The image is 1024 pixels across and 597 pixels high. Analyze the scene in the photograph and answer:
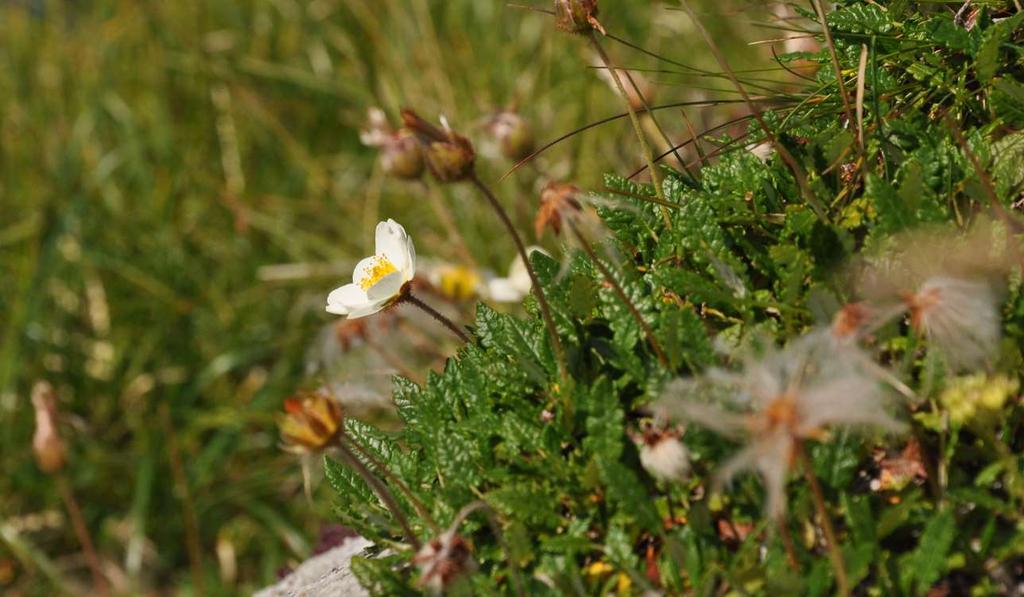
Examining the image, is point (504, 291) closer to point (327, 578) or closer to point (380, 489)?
point (327, 578)

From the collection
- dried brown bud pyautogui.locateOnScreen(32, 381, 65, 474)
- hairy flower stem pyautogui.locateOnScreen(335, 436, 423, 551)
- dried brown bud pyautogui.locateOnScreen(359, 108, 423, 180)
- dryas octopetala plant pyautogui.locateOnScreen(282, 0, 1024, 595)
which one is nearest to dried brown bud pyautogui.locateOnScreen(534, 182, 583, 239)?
dryas octopetala plant pyautogui.locateOnScreen(282, 0, 1024, 595)

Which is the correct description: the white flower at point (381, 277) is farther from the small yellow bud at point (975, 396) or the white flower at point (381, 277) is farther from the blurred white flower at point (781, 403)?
the small yellow bud at point (975, 396)

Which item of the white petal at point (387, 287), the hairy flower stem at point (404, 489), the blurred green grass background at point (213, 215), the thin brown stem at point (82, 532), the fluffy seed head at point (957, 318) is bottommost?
the fluffy seed head at point (957, 318)

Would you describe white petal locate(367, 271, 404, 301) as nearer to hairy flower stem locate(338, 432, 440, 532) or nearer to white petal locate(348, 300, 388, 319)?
white petal locate(348, 300, 388, 319)

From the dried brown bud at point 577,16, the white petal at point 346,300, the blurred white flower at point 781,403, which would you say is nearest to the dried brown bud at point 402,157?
the white petal at point 346,300

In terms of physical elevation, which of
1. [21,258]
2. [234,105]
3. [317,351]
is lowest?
[317,351]

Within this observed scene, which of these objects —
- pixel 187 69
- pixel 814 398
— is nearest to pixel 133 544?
pixel 187 69

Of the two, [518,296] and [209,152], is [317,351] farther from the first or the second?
[209,152]
